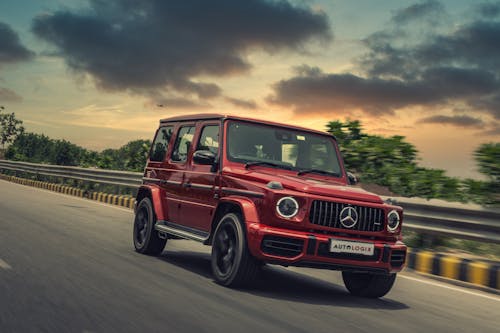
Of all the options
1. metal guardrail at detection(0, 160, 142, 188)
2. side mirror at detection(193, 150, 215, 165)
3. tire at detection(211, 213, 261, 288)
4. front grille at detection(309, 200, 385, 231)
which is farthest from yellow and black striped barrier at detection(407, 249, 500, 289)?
metal guardrail at detection(0, 160, 142, 188)

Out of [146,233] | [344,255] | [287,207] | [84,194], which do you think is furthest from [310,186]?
[84,194]

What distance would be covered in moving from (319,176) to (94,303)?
10.3 feet

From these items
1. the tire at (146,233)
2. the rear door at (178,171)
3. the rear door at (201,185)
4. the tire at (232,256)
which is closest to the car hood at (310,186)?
the tire at (232,256)

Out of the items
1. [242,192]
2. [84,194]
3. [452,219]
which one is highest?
[452,219]

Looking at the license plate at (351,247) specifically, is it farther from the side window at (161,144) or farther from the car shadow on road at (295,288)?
the side window at (161,144)

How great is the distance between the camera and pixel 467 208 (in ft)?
31.3

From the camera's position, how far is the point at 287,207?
6.56 m

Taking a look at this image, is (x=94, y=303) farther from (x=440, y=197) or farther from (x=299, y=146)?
(x=440, y=197)

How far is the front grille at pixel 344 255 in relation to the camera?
652 cm

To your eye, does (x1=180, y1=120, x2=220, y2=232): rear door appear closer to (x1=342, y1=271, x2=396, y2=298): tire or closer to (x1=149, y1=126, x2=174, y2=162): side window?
(x1=149, y1=126, x2=174, y2=162): side window

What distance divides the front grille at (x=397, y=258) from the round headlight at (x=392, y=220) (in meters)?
0.24

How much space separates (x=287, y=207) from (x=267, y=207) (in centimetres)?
19

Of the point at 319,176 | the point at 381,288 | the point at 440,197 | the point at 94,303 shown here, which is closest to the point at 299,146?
the point at 319,176

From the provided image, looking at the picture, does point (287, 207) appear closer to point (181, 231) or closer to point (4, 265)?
point (181, 231)
